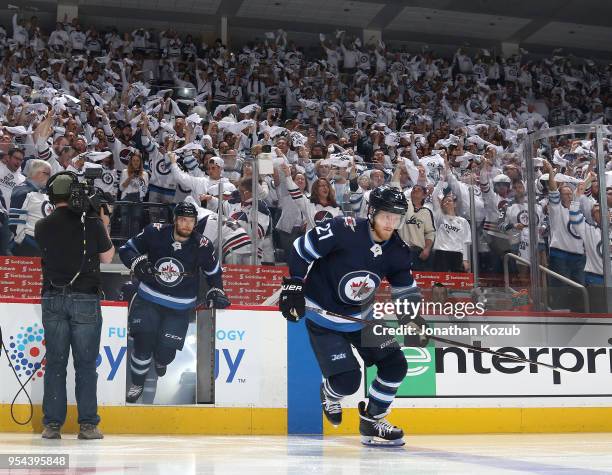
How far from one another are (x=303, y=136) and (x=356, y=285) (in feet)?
24.8

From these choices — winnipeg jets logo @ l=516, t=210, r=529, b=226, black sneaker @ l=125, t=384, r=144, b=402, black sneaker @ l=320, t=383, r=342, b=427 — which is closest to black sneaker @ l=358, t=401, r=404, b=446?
black sneaker @ l=320, t=383, r=342, b=427

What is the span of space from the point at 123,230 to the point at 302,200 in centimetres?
171

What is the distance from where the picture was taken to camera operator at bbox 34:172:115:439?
19.6 feet

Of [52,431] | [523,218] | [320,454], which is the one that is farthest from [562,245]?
[52,431]

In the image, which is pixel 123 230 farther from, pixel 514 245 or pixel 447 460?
pixel 447 460

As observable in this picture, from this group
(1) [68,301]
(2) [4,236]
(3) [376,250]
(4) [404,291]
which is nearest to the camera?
(3) [376,250]

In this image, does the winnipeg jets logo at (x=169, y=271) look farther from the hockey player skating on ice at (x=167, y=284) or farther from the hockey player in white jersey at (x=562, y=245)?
the hockey player in white jersey at (x=562, y=245)

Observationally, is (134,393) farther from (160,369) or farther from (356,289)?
(356,289)

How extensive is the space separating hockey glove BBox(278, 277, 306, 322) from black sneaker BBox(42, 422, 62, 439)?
6.05ft

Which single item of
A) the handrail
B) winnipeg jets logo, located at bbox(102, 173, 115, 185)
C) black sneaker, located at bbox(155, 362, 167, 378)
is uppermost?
winnipeg jets logo, located at bbox(102, 173, 115, 185)

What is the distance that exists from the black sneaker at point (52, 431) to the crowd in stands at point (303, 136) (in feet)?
7.58

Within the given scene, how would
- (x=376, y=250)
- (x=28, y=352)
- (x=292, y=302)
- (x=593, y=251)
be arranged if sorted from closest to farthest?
1. (x=292, y=302)
2. (x=376, y=250)
3. (x=28, y=352)
4. (x=593, y=251)

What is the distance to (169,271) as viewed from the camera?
276 inches

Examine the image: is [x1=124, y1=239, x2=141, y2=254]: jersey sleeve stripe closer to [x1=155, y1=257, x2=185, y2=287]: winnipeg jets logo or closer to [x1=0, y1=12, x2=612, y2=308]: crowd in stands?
Result: [x1=155, y1=257, x2=185, y2=287]: winnipeg jets logo
